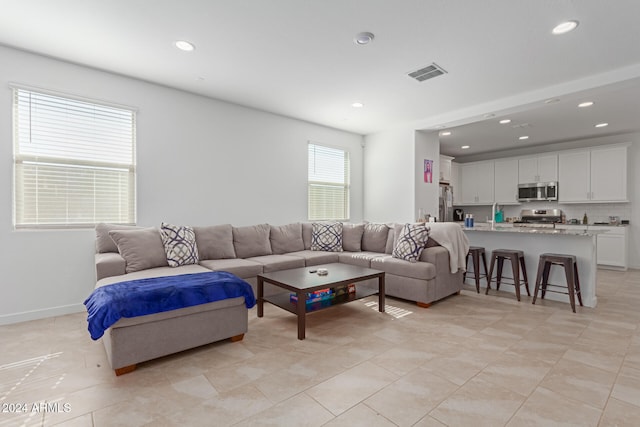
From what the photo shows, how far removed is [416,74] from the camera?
359cm

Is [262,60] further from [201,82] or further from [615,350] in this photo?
[615,350]

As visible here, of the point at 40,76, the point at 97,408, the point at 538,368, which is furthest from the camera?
the point at 40,76

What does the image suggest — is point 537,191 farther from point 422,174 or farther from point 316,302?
point 316,302

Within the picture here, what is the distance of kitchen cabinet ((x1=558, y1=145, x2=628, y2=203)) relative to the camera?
601 cm

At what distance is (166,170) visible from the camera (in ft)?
13.1

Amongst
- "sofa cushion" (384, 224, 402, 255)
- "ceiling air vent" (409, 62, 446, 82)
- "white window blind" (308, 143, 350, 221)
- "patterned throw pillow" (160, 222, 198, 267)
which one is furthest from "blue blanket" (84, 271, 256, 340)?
"white window blind" (308, 143, 350, 221)

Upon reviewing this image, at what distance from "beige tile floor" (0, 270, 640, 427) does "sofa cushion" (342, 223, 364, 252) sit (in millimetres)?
1767

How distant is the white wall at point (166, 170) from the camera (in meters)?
3.11

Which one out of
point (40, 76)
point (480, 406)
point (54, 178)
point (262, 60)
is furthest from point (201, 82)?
point (480, 406)

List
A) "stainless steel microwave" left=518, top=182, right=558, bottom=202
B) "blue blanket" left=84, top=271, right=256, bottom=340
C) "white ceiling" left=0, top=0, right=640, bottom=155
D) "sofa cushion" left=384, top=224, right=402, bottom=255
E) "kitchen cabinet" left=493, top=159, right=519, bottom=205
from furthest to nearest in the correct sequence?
1. "kitchen cabinet" left=493, top=159, right=519, bottom=205
2. "stainless steel microwave" left=518, top=182, right=558, bottom=202
3. "sofa cushion" left=384, top=224, right=402, bottom=255
4. "white ceiling" left=0, top=0, right=640, bottom=155
5. "blue blanket" left=84, top=271, right=256, bottom=340

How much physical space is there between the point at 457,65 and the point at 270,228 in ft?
10.4

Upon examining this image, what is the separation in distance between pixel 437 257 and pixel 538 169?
5.07m

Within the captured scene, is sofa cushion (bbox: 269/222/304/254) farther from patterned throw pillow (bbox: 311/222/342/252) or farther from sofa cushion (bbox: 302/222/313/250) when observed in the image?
patterned throw pillow (bbox: 311/222/342/252)

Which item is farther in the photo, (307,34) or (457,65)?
A: (457,65)
